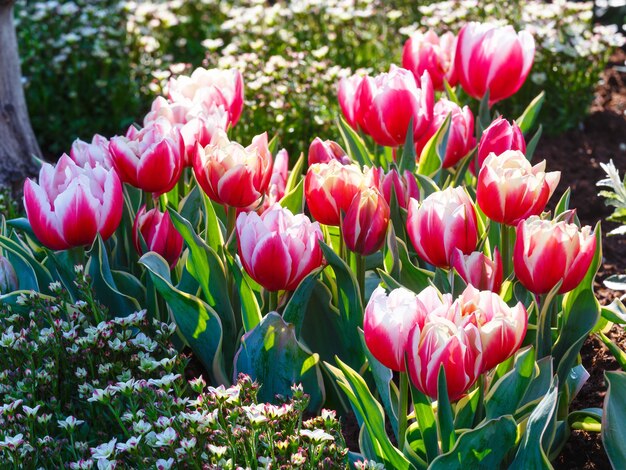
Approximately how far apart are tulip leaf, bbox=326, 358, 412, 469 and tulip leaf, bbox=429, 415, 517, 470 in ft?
0.32

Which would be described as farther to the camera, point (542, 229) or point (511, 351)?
point (542, 229)

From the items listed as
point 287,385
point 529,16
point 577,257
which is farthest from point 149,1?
point 577,257

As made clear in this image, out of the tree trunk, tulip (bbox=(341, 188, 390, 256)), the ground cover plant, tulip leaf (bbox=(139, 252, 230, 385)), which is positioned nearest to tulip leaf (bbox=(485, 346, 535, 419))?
the ground cover plant

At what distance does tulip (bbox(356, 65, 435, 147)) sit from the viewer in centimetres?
240

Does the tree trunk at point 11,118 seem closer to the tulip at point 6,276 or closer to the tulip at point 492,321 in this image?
the tulip at point 6,276

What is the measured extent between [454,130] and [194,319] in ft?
2.93

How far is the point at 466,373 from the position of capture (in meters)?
1.55

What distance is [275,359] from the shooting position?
2049 millimetres

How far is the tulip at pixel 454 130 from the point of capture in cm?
250

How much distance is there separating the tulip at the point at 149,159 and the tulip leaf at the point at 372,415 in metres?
0.70

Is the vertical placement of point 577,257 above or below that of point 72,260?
above

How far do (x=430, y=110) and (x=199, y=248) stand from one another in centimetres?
78

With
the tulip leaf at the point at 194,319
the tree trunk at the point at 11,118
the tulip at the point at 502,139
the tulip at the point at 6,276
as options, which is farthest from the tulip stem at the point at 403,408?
the tree trunk at the point at 11,118

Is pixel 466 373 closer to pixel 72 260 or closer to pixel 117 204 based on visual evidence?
pixel 117 204
